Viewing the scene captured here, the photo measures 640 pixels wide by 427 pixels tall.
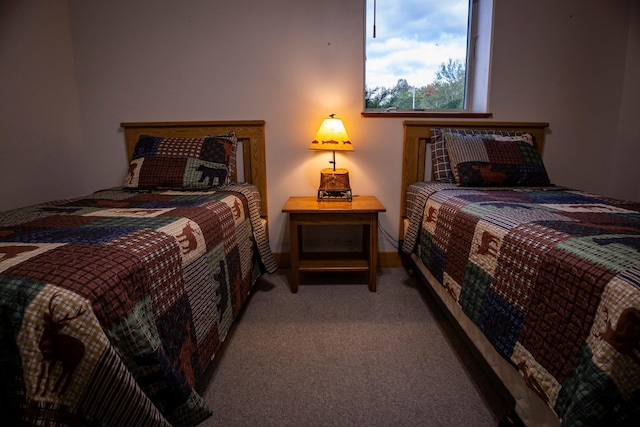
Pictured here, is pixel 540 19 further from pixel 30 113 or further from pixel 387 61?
pixel 30 113

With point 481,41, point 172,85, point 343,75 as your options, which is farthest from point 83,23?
point 481,41

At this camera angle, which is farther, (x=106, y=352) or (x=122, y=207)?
(x=122, y=207)

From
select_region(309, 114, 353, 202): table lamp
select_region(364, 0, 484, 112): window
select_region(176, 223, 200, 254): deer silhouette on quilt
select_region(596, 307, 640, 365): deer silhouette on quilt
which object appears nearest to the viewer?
select_region(596, 307, 640, 365): deer silhouette on quilt

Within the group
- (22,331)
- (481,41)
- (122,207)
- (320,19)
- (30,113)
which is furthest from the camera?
(481,41)

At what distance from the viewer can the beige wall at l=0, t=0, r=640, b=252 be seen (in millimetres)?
2154

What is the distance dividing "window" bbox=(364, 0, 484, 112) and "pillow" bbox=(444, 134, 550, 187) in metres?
0.47

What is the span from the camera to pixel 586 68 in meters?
2.25

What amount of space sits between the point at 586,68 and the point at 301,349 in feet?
8.41

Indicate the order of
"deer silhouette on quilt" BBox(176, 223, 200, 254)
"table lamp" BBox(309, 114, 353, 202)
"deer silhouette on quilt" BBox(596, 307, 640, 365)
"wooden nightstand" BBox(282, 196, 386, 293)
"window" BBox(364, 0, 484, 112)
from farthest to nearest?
1. "window" BBox(364, 0, 484, 112)
2. "table lamp" BBox(309, 114, 353, 202)
3. "wooden nightstand" BBox(282, 196, 386, 293)
4. "deer silhouette on quilt" BBox(176, 223, 200, 254)
5. "deer silhouette on quilt" BBox(596, 307, 640, 365)

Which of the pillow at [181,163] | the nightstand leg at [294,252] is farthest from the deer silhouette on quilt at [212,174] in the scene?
the nightstand leg at [294,252]

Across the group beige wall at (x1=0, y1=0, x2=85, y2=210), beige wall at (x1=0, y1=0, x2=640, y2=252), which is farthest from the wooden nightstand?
beige wall at (x1=0, y1=0, x2=85, y2=210)

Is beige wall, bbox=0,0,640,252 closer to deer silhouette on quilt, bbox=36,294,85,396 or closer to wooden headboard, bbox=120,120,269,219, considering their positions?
wooden headboard, bbox=120,120,269,219

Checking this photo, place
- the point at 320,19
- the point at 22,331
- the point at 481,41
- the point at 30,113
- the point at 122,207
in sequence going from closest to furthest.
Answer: the point at 22,331, the point at 122,207, the point at 30,113, the point at 320,19, the point at 481,41

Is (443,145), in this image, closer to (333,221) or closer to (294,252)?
(333,221)
